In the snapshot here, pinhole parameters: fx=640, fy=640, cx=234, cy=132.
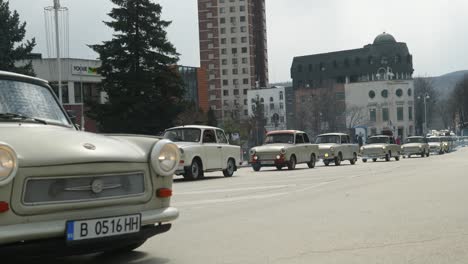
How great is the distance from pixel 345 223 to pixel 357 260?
2.50 metres

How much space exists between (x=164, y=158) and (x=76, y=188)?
3.59 ft

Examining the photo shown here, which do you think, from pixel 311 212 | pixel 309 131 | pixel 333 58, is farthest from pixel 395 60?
pixel 311 212

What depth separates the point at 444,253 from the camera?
632cm

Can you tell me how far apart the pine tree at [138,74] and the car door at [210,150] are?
2452 cm

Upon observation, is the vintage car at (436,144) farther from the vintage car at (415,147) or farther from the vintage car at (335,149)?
the vintage car at (335,149)

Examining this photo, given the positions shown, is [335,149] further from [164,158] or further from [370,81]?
[370,81]

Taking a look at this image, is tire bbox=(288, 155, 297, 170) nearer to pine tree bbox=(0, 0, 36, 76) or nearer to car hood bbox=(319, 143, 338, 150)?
car hood bbox=(319, 143, 338, 150)

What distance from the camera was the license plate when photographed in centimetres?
511

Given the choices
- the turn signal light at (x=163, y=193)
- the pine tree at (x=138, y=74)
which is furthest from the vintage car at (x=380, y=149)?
the turn signal light at (x=163, y=193)

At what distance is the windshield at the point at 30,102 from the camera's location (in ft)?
21.1

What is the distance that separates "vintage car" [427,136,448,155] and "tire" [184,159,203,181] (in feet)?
132

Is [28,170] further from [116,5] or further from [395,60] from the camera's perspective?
[395,60]

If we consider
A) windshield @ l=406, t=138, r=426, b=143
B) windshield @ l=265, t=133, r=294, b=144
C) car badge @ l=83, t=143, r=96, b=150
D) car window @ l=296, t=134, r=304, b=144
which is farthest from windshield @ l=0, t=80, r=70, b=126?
windshield @ l=406, t=138, r=426, b=143

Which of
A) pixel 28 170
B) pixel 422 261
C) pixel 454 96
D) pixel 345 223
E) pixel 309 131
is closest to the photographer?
pixel 28 170
